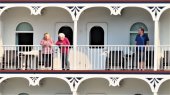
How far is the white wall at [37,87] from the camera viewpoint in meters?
44.8

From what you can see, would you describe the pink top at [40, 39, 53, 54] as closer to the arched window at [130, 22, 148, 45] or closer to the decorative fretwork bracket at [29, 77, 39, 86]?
the decorative fretwork bracket at [29, 77, 39, 86]

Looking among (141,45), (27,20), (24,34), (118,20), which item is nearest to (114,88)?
(141,45)

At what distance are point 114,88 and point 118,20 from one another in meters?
3.18

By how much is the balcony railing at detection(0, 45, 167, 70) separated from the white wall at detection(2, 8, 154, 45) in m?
0.72

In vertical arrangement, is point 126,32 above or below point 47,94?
above

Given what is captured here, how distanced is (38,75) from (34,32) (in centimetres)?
327

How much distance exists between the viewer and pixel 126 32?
148 feet

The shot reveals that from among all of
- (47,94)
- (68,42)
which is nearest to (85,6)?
(68,42)

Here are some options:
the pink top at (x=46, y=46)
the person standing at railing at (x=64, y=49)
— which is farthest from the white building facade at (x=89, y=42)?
the pink top at (x=46, y=46)

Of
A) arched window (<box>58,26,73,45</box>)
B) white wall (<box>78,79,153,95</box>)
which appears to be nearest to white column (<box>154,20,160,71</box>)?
white wall (<box>78,79,153,95</box>)

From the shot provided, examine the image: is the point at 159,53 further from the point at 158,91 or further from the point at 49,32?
the point at 49,32

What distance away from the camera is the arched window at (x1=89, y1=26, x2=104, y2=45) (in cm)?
4528

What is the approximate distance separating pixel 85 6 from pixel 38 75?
12.1 feet

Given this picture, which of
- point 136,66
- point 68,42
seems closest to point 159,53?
point 136,66
